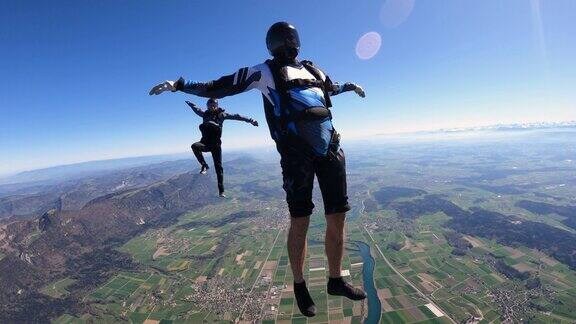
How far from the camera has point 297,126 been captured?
12.7ft

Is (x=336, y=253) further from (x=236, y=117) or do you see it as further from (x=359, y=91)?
(x=236, y=117)

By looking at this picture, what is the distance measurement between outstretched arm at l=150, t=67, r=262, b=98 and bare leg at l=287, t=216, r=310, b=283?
6.18 feet

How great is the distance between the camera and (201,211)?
15988cm

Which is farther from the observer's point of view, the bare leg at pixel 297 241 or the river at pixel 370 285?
the river at pixel 370 285

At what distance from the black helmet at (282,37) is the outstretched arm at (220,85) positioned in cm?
50

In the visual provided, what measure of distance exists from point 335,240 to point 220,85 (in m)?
2.68

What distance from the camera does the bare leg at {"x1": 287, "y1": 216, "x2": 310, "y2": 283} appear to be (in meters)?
4.16

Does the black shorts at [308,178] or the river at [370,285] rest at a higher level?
the black shorts at [308,178]

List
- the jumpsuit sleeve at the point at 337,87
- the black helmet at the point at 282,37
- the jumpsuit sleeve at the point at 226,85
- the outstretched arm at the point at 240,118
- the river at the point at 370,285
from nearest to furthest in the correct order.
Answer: the jumpsuit sleeve at the point at 226,85 → the black helmet at the point at 282,37 → the jumpsuit sleeve at the point at 337,87 → the outstretched arm at the point at 240,118 → the river at the point at 370,285

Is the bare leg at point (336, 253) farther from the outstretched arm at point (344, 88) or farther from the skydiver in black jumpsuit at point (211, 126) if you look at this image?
the skydiver in black jumpsuit at point (211, 126)

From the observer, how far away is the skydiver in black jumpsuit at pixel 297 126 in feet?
12.9

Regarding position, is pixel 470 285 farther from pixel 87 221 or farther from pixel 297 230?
pixel 87 221

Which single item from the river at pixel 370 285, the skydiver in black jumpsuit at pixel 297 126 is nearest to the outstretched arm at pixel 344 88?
the skydiver in black jumpsuit at pixel 297 126

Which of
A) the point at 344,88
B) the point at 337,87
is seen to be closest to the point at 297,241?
the point at 337,87
